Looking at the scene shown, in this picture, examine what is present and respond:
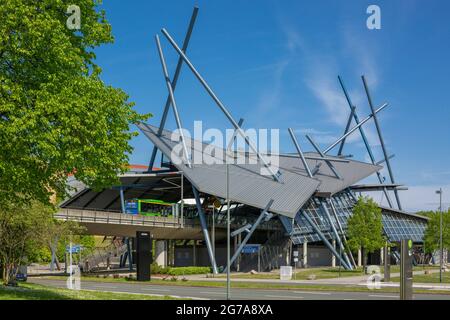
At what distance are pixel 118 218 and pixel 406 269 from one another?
48706 millimetres

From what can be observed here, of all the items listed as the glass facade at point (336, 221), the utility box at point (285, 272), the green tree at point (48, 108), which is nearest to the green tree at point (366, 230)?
the glass facade at point (336, 221)

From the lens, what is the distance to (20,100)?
19.1 meters

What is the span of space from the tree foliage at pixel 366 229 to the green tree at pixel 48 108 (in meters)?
43.3

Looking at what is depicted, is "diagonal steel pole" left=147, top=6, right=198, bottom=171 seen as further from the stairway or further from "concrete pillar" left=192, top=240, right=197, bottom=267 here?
the stairway

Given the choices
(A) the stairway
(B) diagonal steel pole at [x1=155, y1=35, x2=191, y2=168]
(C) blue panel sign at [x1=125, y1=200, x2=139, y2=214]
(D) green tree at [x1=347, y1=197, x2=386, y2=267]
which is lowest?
(A) the stairway

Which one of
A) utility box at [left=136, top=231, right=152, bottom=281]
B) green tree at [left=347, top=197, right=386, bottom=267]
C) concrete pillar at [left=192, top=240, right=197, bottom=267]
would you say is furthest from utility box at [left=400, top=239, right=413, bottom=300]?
concrete pillar at [left=192, top=240, right=197, bottom=267]

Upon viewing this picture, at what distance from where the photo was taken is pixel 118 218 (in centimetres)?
6331

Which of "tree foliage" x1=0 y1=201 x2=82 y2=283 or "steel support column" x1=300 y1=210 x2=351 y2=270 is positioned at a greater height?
"tree foliage" x1=0 y1=201 x2=82 y2=283

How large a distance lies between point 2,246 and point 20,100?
15139 millimetres

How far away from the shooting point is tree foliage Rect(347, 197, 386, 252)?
6062 cm

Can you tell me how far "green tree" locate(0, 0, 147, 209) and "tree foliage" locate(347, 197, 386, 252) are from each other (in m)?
43.3

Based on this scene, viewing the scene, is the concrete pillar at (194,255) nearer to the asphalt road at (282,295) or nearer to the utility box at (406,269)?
the asphalt road at (282,295)
